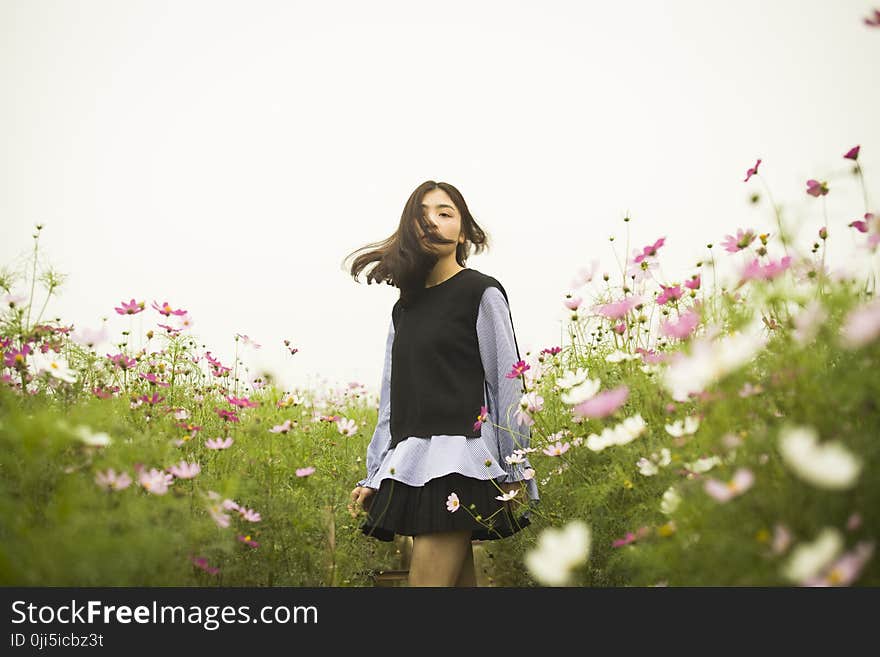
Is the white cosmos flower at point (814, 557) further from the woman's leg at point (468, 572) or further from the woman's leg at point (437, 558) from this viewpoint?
the woman's leg at point (468, 572)

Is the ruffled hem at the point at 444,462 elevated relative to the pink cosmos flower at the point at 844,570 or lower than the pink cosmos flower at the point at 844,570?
elevated

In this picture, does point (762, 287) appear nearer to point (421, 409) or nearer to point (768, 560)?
point (768, 560)

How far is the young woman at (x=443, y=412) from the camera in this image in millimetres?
1874

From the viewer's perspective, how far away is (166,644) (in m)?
1.15

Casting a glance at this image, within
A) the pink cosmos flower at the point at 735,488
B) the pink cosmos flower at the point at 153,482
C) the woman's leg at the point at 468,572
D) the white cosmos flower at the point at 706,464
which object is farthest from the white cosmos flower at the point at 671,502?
the pink cosmos flower at the point at 153,482

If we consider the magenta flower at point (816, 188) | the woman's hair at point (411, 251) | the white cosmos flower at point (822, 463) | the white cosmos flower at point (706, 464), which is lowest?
the white cosmos flower at point (822, 463)

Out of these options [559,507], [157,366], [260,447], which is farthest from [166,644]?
[157,366]

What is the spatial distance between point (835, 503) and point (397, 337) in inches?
62.7

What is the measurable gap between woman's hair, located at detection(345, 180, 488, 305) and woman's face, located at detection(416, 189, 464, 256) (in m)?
0.01

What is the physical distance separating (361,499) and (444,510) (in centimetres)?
38

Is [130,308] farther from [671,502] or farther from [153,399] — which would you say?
[671,502]

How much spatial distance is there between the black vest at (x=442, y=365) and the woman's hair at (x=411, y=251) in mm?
87

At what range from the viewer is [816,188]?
4.61ft

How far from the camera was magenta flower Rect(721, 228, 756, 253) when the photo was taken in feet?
5.08
